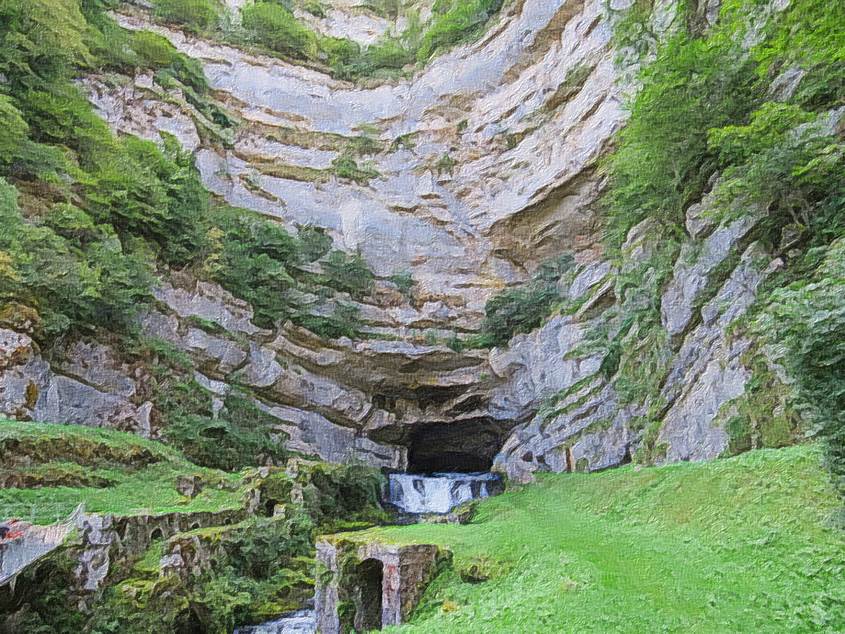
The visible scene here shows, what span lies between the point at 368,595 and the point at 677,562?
14.5 ft

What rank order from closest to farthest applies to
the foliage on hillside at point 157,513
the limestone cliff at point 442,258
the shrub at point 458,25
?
the foliage on hillside at point 157,513
the limestone cliff at point 442,258
the shrub at point 458,25

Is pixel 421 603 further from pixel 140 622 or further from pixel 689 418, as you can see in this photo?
pixel 689 418

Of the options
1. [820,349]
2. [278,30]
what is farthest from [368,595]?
[278,30]

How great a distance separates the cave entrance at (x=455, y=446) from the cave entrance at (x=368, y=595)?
17.4 meters

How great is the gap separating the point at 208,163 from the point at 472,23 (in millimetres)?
16878

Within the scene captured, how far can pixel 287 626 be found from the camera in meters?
9.00

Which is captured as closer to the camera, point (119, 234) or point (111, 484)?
point (111, 484)

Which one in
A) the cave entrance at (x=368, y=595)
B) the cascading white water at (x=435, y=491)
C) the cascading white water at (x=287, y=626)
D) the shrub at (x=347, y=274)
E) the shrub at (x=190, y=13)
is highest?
the shrub at (x=190, y=13)

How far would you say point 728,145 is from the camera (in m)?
10.8

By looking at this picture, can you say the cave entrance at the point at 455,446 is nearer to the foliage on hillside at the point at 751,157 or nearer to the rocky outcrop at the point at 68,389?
the foliage on hillside at the point at 751,157

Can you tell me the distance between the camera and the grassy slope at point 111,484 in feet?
31.1

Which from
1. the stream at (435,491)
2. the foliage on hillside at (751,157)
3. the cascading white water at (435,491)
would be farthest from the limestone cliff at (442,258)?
the cascading white water at (435,491)

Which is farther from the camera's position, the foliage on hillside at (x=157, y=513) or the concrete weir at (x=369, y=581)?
the foliage on hillside at (x=157, y=513)

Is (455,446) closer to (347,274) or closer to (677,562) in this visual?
(347,274)
